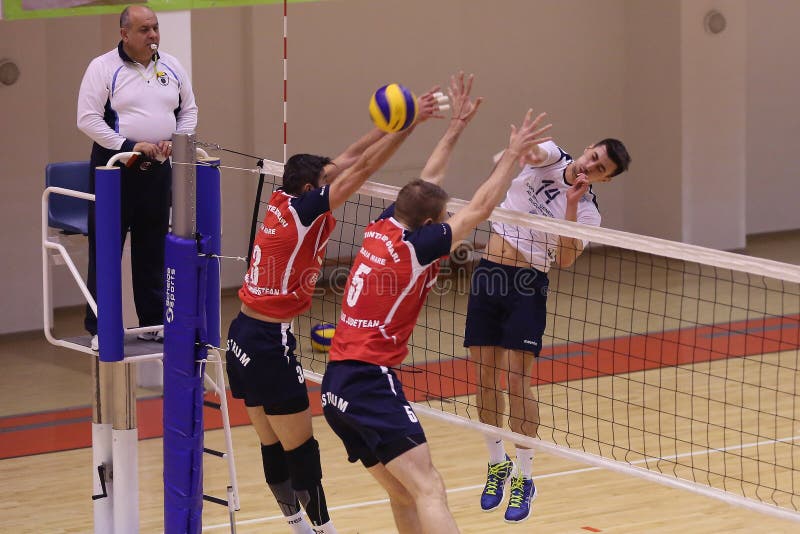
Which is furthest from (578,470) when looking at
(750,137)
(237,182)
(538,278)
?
(750,137)

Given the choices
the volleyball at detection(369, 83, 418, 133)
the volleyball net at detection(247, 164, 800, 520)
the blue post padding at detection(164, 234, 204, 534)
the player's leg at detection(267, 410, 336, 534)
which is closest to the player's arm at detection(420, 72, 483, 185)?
the volleyball at detection(369, 83, 418, 133)

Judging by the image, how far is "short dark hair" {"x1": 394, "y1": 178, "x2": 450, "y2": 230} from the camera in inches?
237

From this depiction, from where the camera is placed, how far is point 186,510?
244 inches

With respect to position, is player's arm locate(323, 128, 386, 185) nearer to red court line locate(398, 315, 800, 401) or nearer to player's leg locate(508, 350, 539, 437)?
player's leg locate(508, 350, 539, 437)

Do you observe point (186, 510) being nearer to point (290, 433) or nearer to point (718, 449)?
point (290, 433)

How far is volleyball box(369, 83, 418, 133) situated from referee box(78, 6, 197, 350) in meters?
1.68

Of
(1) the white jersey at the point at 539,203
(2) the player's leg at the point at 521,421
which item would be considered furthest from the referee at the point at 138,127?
(2) the player's leg at the point at 521,421

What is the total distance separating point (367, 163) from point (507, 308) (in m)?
1.51

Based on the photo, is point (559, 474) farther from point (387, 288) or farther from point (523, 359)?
point (387, 288)

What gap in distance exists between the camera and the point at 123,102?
296 inches

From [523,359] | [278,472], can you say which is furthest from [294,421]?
[523,359]

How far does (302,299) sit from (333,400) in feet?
2.94

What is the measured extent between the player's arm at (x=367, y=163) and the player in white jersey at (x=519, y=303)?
3.64 ft

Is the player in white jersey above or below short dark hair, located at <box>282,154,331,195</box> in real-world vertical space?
below
